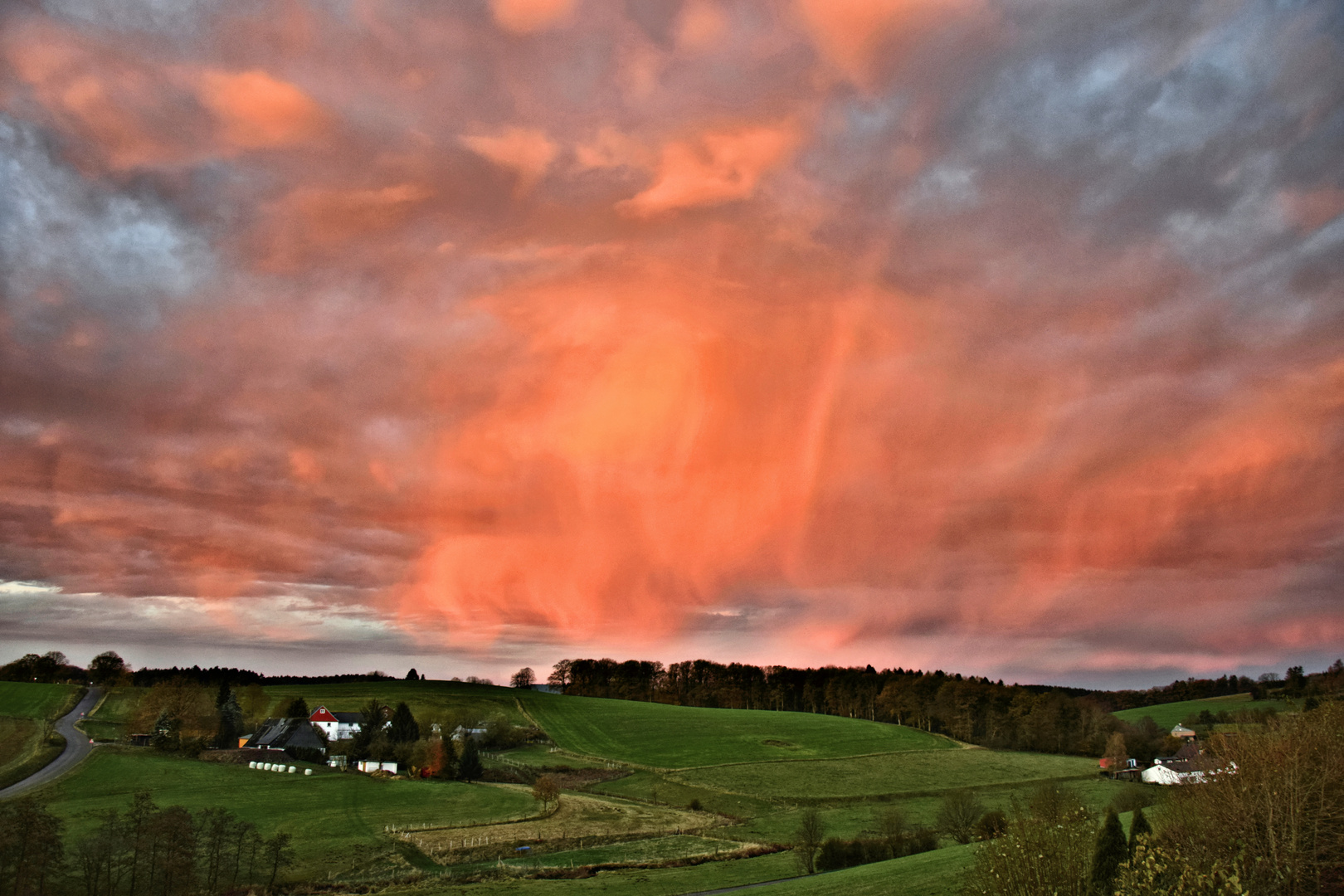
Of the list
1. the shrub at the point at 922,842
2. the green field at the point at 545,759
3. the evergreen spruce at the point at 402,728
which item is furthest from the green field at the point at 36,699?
the shrub at the point at 922,842

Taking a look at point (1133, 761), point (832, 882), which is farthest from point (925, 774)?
point (832, 882)

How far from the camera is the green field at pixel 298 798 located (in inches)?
2709

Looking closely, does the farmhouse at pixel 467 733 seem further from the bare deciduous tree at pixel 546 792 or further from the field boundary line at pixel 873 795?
the bare deciduous tree at pixel 546 792

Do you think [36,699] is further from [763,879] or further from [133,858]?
[763,879]

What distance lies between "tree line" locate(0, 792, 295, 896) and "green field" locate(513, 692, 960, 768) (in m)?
72.7

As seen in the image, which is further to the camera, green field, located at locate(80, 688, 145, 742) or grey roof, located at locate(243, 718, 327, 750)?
green field, located at locate(80, 688, 145, 742)

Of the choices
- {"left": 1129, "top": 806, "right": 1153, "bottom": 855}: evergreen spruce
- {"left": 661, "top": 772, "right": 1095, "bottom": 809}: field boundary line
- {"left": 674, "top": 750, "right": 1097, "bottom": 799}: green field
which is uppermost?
{"left": 1129, "top": 806, "right": 1153, "bottom": 855}: evergreen spruce

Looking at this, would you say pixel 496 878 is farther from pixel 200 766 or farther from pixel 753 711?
pixel 753 711

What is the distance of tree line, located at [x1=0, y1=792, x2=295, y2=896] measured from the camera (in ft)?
158

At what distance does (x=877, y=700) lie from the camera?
7820 inches

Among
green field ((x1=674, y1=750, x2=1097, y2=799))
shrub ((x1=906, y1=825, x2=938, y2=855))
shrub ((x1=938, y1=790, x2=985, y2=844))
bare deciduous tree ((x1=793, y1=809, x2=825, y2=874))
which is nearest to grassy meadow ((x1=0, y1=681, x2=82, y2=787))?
green field ((x1=674, y1=750, x2=1097, y2=799))

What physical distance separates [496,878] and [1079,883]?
138 ft

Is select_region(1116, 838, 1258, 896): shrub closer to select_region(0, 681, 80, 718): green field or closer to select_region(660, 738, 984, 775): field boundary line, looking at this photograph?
select_region(660, 738, 984, 775): field boundary line

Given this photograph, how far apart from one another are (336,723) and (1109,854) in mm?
156959
